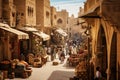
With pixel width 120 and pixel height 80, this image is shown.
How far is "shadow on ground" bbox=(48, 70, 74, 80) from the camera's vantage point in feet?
65.9

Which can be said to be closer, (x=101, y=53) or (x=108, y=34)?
(x=108, y=34)

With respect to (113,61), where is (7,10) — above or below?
above

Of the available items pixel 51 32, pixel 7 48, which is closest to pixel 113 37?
pixel 7 48

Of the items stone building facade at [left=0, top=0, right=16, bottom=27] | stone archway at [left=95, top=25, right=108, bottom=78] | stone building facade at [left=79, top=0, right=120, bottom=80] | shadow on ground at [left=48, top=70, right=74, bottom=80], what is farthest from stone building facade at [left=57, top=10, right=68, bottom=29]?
stone archway at [left=95, top=25, right=108, bottom=78]

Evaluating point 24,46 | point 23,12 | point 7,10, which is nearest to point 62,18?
point 23,12

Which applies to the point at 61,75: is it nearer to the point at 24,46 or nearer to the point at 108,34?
the point at 24,46

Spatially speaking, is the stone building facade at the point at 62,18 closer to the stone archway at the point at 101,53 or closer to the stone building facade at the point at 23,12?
the stone building facade at the point at 23,12

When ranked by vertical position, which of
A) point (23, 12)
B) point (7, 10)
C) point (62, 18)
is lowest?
point (7, 10)

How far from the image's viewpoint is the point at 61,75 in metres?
21.3

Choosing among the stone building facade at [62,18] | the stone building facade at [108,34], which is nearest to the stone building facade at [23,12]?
the stone building facade at [108,34]

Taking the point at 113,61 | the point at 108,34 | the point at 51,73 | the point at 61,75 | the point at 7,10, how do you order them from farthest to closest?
1. the point at 7,10
2. the point at 51,73
3. the point at 61,75
4. the point at 108,34
5. the point at 113,61

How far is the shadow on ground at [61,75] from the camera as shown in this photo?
20078 millimetres

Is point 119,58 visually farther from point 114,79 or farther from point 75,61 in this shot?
point 75,61

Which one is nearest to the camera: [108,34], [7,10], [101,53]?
[108,34]
